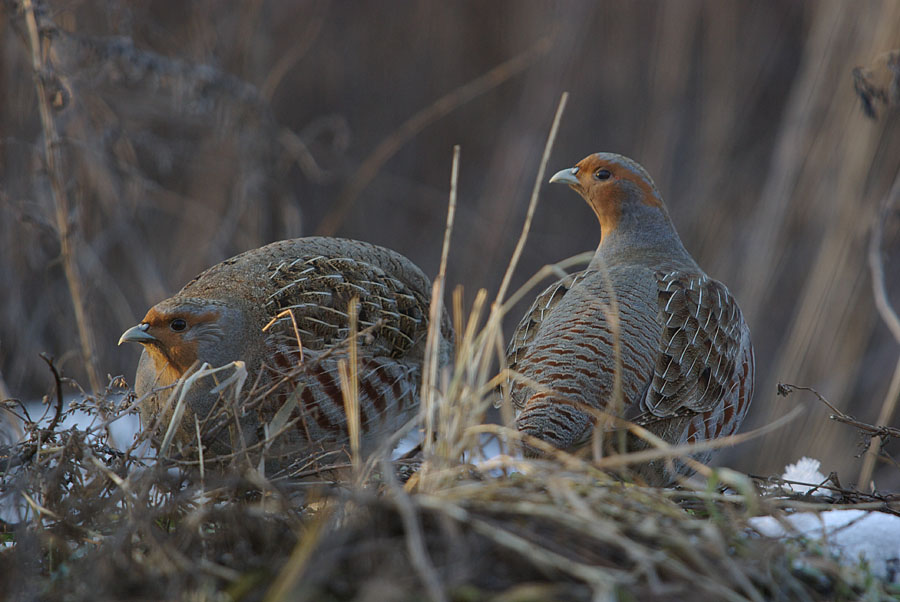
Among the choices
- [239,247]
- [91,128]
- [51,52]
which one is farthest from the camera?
[239,247]

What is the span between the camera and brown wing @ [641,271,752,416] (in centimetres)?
300

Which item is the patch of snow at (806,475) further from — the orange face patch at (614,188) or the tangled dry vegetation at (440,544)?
the orange face patch at (614,188)

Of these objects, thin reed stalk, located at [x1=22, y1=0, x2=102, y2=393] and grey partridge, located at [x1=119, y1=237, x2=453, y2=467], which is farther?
thin reed stalk, located at [x1=22, y1=0, x2=102, y2=393]

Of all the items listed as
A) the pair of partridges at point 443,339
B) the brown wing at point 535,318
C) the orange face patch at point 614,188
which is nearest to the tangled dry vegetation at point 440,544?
the pair of partridges at point 443,339

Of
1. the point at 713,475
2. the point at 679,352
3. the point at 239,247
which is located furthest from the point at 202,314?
the point at 239,247

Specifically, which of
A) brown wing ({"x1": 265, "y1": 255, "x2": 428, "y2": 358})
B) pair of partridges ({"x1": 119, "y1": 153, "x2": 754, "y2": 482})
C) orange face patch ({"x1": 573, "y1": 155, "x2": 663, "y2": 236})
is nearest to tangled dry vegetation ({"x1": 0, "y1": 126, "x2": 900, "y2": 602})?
pair of partridges ({"x1": 119, "y1": 153, "x2": 754, "y2": 482})

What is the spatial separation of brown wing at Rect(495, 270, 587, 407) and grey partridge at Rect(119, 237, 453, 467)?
0.47m

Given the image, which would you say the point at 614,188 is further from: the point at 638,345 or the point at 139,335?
the point at 139,335

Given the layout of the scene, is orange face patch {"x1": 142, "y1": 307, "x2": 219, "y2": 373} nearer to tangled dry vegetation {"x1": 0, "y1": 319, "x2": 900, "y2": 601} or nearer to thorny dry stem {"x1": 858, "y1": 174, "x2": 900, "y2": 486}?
tangled dry vegetation {"x1": 0, "y1": 319, "x2": 900, "y2": 601}

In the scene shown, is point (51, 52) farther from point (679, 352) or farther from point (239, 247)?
point (679, 352)

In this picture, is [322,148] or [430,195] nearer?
[322,148]

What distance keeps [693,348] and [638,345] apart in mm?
242

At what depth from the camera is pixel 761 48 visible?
762 centimetres

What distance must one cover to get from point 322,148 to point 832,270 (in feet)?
14.1
